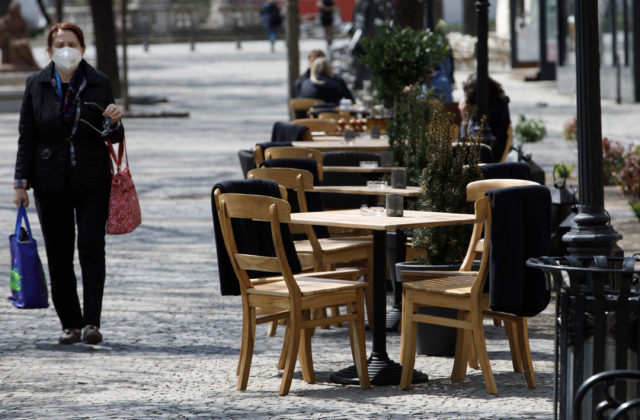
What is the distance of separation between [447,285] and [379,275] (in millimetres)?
398

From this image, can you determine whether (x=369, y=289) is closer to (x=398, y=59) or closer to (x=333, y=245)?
(x=333, y=245)

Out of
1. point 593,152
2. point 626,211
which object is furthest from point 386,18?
point 593,152

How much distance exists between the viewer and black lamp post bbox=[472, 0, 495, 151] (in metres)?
11.7

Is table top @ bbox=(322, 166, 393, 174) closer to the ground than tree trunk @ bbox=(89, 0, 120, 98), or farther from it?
closer to the ground

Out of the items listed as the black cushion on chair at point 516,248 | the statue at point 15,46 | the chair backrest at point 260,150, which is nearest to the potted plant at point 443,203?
the black cushion on chair at point 516,248

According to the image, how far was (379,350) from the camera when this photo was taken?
276 inches

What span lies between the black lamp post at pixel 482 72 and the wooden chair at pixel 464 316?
485 centimetres

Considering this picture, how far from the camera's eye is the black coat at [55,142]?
7.90m

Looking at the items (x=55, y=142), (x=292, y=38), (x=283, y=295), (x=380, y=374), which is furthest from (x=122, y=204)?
(x=292, y=38)

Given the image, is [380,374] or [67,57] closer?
[380,374]

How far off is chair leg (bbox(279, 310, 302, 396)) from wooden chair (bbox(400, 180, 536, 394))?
1.84ft

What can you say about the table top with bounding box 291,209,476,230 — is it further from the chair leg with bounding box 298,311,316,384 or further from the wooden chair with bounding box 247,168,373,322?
the wooden chair with bounding box 247,168,373,322

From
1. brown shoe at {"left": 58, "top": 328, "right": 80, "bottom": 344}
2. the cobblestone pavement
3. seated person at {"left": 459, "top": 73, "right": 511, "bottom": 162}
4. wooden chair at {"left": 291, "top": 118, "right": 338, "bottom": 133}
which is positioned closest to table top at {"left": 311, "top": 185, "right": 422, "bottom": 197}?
the cobblestone pavement

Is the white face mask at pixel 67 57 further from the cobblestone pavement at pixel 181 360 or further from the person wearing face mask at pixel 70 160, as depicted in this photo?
the cobblestone pavement at pixel 181 360
